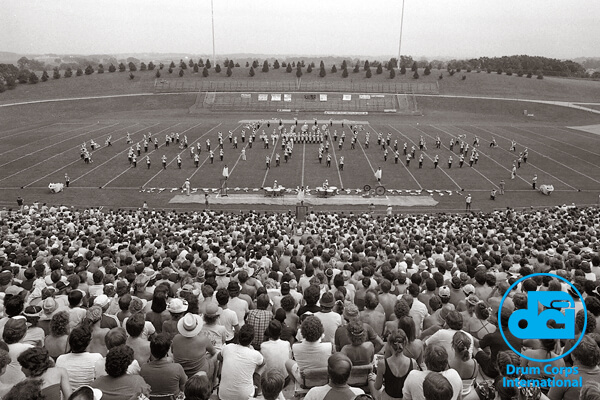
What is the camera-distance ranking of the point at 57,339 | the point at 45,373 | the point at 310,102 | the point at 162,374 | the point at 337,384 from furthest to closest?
the point at 310,102 < the point at 57,339 < the point at 162,374 < the point at 45,373 < the point at 337,384

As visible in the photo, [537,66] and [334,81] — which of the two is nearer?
[334,81]

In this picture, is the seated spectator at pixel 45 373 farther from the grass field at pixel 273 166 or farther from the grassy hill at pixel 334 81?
the grassy hill at pixel 334 81

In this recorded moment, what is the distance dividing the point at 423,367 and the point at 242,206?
74.4ft

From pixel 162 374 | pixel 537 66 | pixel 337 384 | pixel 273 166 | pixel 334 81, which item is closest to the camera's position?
pixel 337 384

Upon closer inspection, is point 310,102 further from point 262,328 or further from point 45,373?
point 45,373

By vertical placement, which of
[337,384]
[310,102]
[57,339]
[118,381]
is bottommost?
[310,102]

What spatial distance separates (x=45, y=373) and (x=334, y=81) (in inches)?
3427

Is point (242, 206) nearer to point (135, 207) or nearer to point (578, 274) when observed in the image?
point (135, 207)

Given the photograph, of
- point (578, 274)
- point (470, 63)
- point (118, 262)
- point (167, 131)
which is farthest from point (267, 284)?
point (470, 63)

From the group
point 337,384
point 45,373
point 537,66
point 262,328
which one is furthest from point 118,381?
point 537,66

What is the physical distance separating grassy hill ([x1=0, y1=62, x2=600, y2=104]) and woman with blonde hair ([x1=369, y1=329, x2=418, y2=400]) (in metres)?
82.7

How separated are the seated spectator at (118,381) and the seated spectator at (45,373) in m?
0.34

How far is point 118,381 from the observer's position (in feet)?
14.8

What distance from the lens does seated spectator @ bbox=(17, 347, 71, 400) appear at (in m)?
4.38
